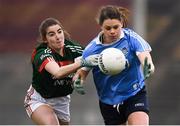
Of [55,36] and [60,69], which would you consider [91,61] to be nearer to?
[60,69]

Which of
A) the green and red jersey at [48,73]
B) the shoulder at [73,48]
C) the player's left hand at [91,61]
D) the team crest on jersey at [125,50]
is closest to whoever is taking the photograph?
the player's left hand at [91,61]

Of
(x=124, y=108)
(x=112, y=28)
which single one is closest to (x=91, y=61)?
(x=112, y=28)

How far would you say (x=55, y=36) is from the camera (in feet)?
35.7

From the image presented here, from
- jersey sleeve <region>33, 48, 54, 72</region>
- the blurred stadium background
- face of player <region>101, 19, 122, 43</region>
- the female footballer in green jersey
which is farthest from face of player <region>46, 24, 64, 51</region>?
the blurred stadium background

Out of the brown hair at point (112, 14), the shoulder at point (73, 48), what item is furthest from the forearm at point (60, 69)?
the brown hair at point (112, 14)

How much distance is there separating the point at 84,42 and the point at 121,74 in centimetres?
997

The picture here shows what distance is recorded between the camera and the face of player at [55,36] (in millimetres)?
10867

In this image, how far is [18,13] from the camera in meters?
21.8

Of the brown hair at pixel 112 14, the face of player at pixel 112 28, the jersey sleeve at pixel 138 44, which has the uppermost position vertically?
the brown hair at pixel 112 14

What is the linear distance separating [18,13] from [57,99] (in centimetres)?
1069

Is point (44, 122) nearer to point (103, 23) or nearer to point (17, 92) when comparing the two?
point (103, 23)

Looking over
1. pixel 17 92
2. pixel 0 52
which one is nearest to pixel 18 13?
pixel 0 52

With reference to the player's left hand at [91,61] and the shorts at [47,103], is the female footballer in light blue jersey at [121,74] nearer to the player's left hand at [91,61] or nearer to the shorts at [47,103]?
the player's left hand at [91,61]

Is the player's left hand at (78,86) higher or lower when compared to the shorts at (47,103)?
higher
